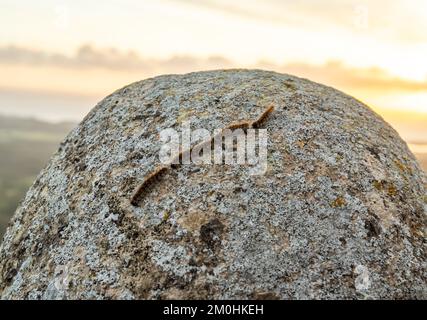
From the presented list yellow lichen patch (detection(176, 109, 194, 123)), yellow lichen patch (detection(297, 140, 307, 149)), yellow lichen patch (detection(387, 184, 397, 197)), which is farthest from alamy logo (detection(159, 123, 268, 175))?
yellow lichen patch (detection(387, 184, 397, 197))

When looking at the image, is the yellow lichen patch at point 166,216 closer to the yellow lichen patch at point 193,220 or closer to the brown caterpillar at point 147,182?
the yellow lichen patch at point 193,220

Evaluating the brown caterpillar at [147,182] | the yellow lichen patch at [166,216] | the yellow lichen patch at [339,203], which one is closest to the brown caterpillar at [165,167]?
the brown caterpillar at [147,182]

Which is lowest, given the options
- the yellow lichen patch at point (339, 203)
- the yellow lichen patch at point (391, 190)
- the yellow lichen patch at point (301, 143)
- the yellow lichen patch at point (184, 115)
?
the yellow lichen patch at point (339, 203)

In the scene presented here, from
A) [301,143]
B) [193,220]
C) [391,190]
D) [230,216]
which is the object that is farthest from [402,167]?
[193,220]

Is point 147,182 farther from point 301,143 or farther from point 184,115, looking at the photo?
point 301,143

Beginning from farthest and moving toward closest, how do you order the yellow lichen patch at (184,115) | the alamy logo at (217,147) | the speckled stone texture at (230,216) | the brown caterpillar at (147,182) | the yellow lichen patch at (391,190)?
the yellow lichen patch at (184,115), the yellow lichen patch at (391,190), the alamy logo at (217,147), the brown caterpillar at (147,182), the speckled stone texture at (230,216)
